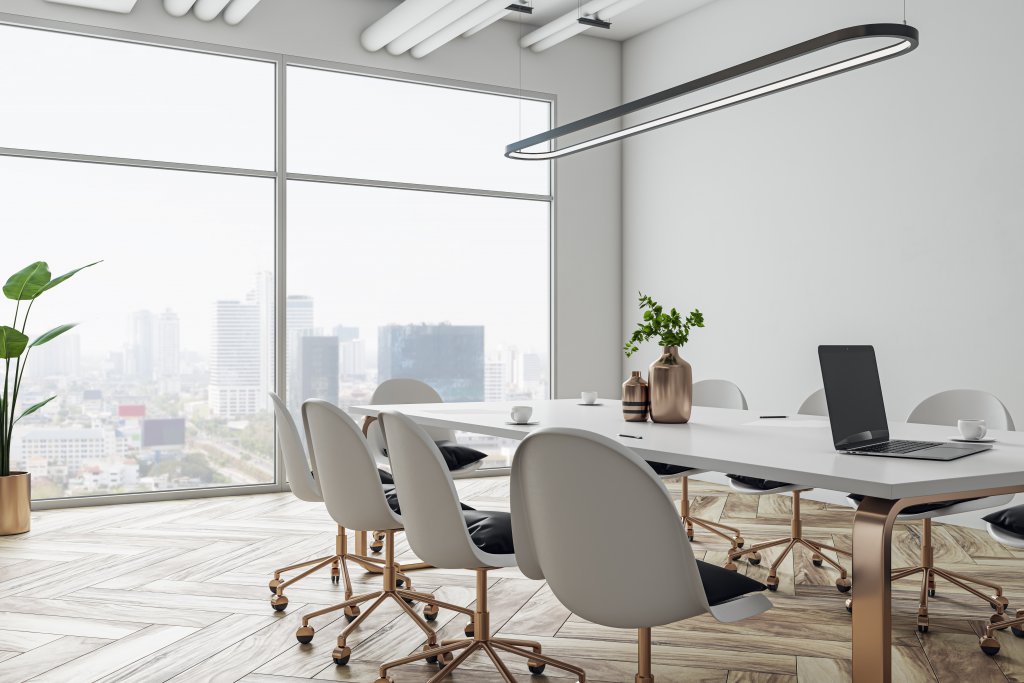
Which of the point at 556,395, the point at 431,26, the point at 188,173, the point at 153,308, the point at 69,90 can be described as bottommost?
the point at 556,395

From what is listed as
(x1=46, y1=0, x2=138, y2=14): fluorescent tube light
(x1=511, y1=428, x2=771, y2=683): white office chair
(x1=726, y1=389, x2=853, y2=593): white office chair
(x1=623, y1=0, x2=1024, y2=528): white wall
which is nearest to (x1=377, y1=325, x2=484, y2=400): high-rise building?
(x1=623, y1=0, x2=1024, y2=528): white wall

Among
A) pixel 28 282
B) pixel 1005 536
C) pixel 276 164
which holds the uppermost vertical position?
pixel 276 164

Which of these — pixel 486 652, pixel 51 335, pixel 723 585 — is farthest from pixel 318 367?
pixel 723 585

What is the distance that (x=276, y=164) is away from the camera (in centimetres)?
604

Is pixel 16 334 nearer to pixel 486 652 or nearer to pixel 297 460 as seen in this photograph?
pixel 297 460

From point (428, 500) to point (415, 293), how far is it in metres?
4.33

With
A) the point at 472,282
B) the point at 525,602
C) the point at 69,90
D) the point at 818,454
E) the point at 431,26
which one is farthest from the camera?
the point at 472,282

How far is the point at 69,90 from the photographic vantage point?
5.49 m

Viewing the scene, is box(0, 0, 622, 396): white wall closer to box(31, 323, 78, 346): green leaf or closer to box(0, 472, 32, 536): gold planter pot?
box(31, 323, 78, 346): green leaf

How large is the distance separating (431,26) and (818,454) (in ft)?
14.5

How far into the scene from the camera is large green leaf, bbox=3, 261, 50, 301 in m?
4.82

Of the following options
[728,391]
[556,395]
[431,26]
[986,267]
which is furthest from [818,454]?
[556,395]

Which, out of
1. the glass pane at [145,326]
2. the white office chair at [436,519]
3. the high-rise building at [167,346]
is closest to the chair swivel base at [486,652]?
the white office chair at [436,519]

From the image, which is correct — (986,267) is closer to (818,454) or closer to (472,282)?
(818,454)
